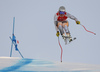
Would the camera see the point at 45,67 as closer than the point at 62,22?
Yes

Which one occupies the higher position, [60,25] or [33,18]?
[33,18]

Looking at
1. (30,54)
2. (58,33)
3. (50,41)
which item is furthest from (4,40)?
(58,33)

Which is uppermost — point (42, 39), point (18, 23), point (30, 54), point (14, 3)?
point (14, 3)

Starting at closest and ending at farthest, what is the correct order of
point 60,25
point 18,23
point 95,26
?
1. point 60,25
2. point 95,26
3. point 18,23

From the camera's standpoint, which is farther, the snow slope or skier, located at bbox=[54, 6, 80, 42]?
skier, located at bbox=[54, 6, 80, 42]

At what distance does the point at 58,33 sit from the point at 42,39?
602 mm

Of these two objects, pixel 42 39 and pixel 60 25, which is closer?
pixel 60 25

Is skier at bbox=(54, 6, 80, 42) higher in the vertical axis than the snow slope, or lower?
higher

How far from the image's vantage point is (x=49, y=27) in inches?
150

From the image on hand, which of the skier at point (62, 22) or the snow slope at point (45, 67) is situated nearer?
the snow slope at point (45, 67)

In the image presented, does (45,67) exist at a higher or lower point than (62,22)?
lower

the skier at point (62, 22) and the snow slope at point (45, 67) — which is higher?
the skier at point (62, 22)

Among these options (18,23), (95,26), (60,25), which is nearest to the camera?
(60,25)

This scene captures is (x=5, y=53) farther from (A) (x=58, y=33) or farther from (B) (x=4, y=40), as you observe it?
(A) (x=58, y=33)
